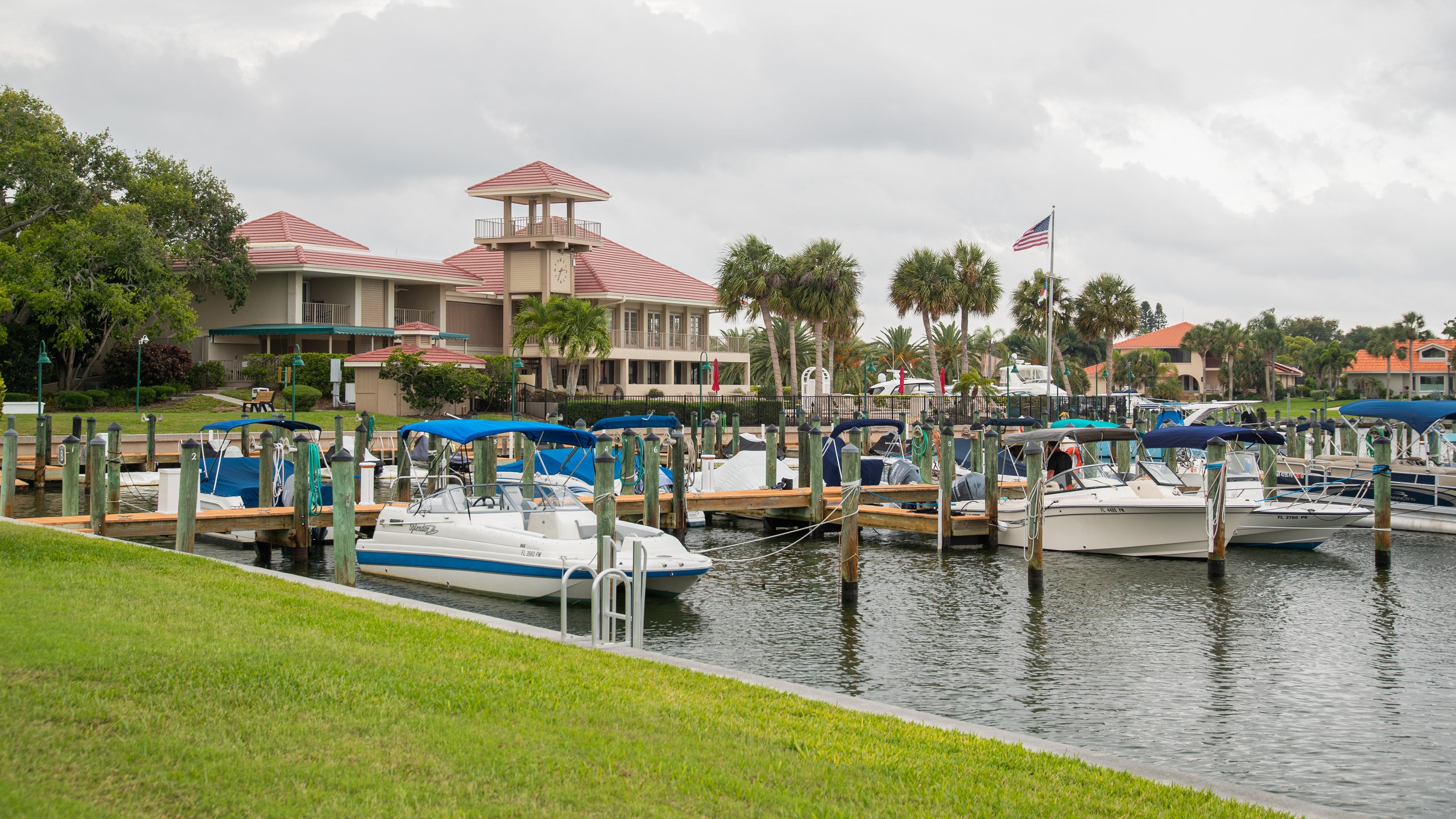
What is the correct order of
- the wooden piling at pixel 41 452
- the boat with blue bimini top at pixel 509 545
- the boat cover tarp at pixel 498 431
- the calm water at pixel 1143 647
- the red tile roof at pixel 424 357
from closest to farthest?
the calm water at pixel 1143 647
the boat with blue bimini top at pixel 509 545
the boat cover tarp at pixel 498 431
the wooden piling at pixel 41 452
the red tile roof at pixel 424 357

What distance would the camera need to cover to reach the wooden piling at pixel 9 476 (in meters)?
23.4

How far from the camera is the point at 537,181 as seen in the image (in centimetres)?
6412

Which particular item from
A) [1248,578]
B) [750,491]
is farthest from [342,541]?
[1248,578]

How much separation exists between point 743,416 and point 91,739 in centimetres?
5556

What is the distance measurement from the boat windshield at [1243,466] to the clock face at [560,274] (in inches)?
1723

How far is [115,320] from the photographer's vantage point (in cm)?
5288

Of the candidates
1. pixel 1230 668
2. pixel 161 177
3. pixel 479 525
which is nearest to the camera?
pixel 1230 668

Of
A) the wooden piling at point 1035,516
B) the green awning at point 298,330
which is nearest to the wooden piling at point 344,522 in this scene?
the wooden piling at point 1035,516

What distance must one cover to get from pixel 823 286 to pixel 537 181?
54.7ft

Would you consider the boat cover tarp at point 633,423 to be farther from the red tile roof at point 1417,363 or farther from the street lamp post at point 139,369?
the red tile roof at point 1417,363

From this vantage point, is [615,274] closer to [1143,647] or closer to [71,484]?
[71,484]

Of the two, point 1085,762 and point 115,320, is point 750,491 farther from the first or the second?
point 115,320

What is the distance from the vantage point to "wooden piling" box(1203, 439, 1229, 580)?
72.9 ft

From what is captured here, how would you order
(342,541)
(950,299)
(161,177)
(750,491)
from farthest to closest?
1. (950,299)
2. (161,177)
3. (750,491)
4. (342,541)
